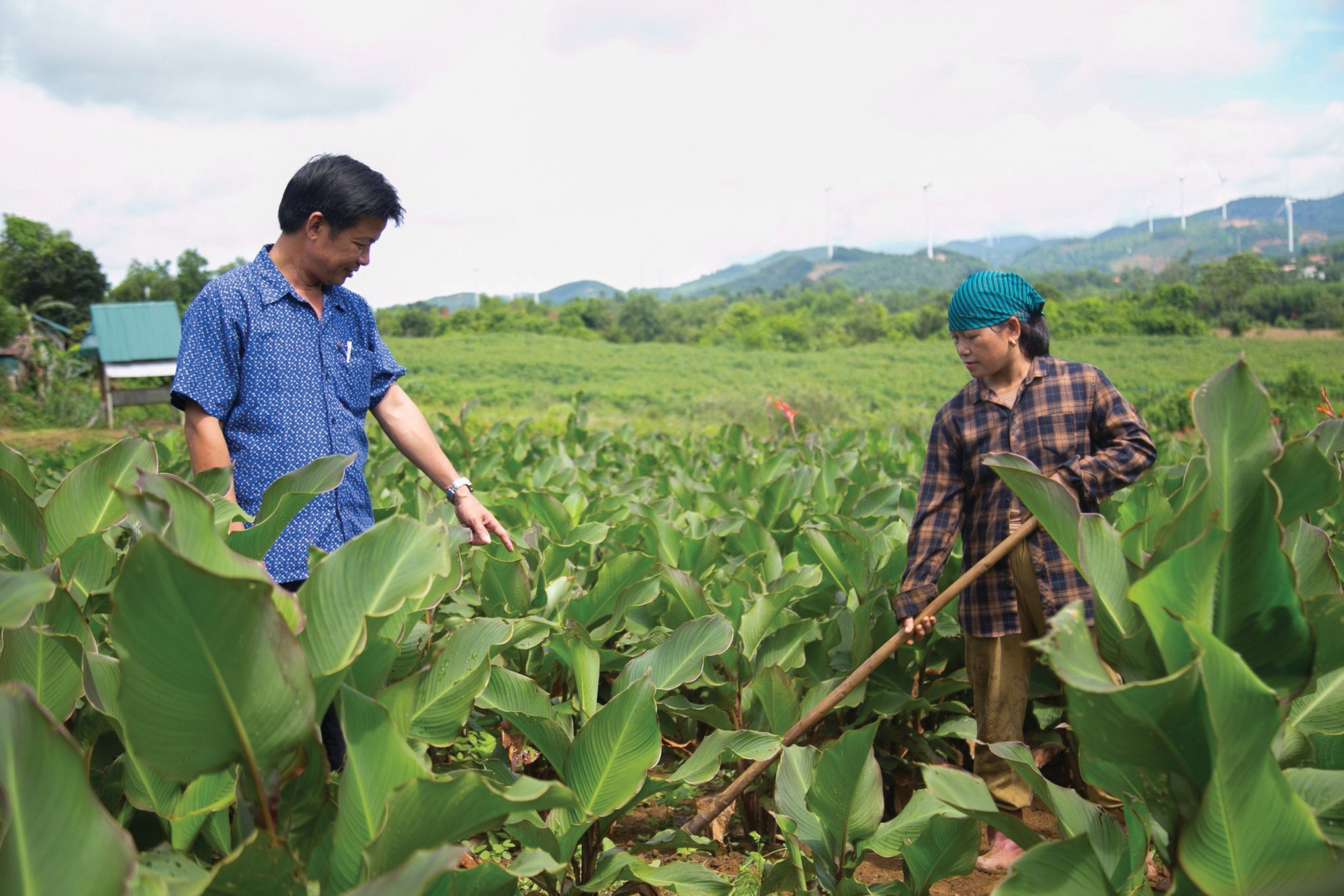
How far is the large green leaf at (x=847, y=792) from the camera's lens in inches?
71.1

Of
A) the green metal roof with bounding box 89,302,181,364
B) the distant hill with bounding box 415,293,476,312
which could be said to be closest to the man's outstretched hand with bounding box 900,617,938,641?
the green metal roof with bounding box 89,302,181,364

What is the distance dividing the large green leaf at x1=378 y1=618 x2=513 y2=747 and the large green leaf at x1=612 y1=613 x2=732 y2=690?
56 cm

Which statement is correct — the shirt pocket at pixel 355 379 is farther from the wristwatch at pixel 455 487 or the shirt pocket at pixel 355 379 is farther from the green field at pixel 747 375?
the green field at pixel 747 375

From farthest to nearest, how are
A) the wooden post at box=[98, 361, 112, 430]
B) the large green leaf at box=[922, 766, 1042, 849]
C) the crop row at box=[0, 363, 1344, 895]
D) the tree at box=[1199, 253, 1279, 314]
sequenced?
the tree at box=[1199, 253, 1279, 314] → the wooden post at box=[98, 361, 112, 430] → the large green leaf at box=[922, 766, 1042, 849] → the crop row at box=[0, 363, 1344, 895]

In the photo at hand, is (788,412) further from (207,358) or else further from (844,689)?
(207,358)

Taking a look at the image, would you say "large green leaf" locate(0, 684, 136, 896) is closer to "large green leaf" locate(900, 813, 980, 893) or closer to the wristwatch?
"large green leaf" locate(900, 813, 980, 893)

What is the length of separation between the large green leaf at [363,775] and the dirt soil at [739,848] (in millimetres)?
1464

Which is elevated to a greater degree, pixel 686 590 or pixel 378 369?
pixel 378 369

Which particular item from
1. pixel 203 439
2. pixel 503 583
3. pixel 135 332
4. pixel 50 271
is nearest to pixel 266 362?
pixel 203 439

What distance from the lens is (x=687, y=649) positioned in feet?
7.23

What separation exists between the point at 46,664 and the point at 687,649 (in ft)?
3.89

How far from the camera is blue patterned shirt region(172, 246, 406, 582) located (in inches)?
89.4

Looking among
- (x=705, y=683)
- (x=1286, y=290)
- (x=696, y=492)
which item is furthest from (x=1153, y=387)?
(x=705, y=683)

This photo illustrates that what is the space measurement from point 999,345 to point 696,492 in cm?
201
